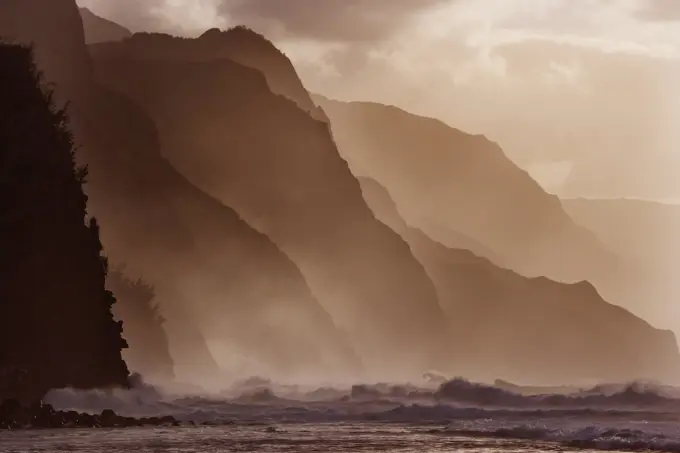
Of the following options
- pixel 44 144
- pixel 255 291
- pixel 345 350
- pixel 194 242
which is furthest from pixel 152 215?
pixel 44 144

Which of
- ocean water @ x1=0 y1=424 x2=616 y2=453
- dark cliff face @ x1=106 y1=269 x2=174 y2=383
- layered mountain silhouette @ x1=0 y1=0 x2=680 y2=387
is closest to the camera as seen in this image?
ocean water @ x1=0 y1=424 x2=616 y2=453

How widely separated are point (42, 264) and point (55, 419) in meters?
11.0

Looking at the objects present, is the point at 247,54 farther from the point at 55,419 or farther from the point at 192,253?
the point at 55,419

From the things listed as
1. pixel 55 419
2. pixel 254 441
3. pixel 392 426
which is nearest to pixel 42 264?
pixel 55 419

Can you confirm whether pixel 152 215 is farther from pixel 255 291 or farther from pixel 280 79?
pixel 280 79

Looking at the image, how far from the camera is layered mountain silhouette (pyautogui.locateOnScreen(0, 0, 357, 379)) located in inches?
5650

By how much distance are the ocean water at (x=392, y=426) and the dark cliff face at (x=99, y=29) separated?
12249 centimetres

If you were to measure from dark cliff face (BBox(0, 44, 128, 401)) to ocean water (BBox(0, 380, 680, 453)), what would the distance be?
1.73 m

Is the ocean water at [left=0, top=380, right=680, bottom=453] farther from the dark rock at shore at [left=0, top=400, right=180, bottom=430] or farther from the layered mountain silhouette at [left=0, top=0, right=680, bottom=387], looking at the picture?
the layered mountain silhouette at [left=0, top=0, right=680, bottom=387]

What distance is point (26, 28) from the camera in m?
126

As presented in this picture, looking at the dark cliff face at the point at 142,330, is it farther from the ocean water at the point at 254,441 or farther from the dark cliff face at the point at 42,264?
the ocean water at the point at 254,441

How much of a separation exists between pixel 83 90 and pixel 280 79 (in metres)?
49.4

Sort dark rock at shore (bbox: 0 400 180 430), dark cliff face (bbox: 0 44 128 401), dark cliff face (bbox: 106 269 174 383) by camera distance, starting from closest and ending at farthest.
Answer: dark rock at shore (bbox: 0 400 180 430)
dark cliff face (bbox: 0 44 128 401)
dark cliff face (bbox: 106 269 174 383)

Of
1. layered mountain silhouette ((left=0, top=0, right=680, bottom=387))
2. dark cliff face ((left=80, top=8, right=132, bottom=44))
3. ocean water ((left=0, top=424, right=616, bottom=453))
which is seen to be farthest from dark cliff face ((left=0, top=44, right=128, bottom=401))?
dark cliff face ((left=80, top=8, right=132, bottom=44))
